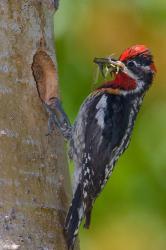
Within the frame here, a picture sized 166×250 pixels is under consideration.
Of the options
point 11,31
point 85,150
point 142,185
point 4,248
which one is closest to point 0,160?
point 4,248

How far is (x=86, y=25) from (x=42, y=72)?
911mm

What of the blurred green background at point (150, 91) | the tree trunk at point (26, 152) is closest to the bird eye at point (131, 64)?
the blurred green background at point (150, 91)

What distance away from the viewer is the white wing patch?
19.3ft

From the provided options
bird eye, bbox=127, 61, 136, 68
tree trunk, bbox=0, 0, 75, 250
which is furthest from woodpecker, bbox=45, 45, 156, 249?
tree trunk, bbox=0, 0, 75, 250

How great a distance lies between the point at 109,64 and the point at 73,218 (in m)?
1.48

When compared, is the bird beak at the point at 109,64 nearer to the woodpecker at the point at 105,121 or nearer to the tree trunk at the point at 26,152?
the woodpecker at the point at 105,121

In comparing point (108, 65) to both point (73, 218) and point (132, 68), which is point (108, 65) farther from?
point (73, 218)

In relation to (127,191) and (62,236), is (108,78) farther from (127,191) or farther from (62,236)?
(62,236)

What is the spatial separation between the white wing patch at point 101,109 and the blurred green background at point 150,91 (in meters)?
0.21

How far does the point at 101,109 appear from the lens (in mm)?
5926

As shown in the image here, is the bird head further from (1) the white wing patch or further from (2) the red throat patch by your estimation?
(1) the white wing patch

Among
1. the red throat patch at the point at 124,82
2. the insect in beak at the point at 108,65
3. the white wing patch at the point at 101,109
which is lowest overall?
the white wing patch at the point at 101,109

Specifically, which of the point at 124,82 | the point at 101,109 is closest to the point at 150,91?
the point at 124,82

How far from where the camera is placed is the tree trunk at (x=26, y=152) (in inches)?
179
